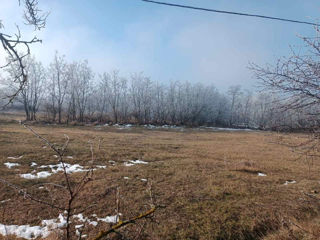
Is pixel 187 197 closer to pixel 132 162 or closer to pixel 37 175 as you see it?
pixel 132 162

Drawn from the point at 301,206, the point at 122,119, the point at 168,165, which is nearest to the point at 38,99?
the point at 122,119

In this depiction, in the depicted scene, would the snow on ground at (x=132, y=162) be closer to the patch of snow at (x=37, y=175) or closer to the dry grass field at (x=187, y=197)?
the dry grass field at (x=187, y=197)

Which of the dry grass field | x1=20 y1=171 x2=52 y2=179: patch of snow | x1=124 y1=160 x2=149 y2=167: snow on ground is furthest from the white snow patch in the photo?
x1=124 y1=160 x2=149 y2=167: snow on ground

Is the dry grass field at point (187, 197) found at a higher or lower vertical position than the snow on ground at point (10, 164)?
lower

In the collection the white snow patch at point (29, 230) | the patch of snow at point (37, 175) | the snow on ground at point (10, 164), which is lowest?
the white snow patch at point (29, 230)

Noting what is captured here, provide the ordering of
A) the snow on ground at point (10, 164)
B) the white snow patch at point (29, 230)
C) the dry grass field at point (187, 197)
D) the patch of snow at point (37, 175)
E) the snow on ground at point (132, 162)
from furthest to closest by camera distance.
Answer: the snow on ground at point (132, 162) → the snow on ground at point (10, 164) → the patch of snow at point (37, 175) → the dry grass field at point (187, 197) → the white snow patch at point (29, 230)

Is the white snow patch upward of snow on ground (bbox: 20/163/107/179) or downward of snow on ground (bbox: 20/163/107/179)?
downward

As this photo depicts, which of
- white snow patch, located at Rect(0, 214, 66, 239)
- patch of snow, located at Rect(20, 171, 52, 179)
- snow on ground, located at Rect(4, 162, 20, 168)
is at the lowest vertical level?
white snow patch, located at Rect(0, 214, 66, 239)

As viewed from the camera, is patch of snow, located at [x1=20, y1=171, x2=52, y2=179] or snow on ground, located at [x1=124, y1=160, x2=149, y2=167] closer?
patch of snow, located at [x1=20, y1=171, x2=52, y2=179]

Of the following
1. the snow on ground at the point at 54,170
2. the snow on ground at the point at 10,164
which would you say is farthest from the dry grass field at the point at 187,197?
the snow on ground at the point at 54,170

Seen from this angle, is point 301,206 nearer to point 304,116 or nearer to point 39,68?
point 304,116

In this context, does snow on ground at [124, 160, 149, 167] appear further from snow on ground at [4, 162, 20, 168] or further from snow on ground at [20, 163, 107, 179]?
snow on ground at [4, 162, 20, 168]

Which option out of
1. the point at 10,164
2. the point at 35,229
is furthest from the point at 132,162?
the point at 35,229

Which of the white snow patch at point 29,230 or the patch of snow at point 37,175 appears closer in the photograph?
the white snow patch at point 29,230
